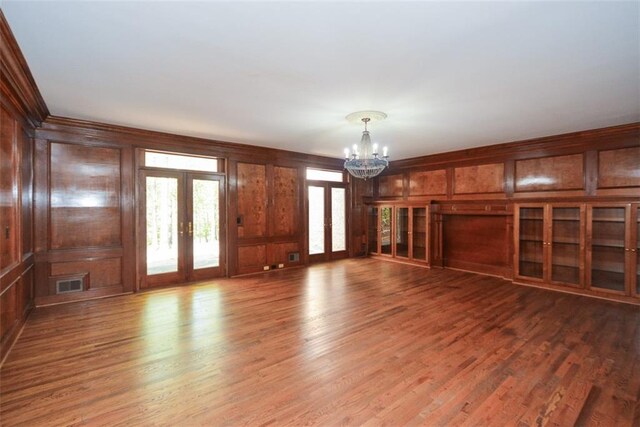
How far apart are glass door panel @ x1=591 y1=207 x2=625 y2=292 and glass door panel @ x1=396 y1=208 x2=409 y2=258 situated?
3350 mm

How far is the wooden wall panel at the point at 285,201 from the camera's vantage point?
646 centimetres

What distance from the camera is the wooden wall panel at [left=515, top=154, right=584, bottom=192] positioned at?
493cm

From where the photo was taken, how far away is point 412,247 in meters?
7.09

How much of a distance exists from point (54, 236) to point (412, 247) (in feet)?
22.0

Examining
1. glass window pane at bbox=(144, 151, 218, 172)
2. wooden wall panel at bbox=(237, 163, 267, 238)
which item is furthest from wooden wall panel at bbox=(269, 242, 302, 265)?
glass window pane at bbox=(144, 151, 218, 172)

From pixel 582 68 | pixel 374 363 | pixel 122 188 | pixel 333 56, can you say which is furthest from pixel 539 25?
pixel 122 188

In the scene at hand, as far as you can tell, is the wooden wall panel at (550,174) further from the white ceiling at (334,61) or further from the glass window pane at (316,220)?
the glass window pane at (316,220)

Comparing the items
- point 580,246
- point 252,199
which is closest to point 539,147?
point 580,246

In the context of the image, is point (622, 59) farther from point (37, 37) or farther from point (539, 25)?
point (37, 37)

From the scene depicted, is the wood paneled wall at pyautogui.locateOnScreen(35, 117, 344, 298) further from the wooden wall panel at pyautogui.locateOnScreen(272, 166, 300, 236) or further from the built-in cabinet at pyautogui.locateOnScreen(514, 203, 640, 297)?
the built-in cabinet at pyautogui.locateOnScreen(514, 203, 640, 297)

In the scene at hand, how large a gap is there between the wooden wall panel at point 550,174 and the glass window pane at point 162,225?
21.0 feet

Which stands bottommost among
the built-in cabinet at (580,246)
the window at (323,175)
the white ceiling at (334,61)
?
the built-in cabinet at (580,246)

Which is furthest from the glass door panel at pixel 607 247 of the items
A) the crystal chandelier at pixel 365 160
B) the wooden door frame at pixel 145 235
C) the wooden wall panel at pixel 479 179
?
the wooden door frame at pixel 145 235

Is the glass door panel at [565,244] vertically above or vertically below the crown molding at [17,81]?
below
